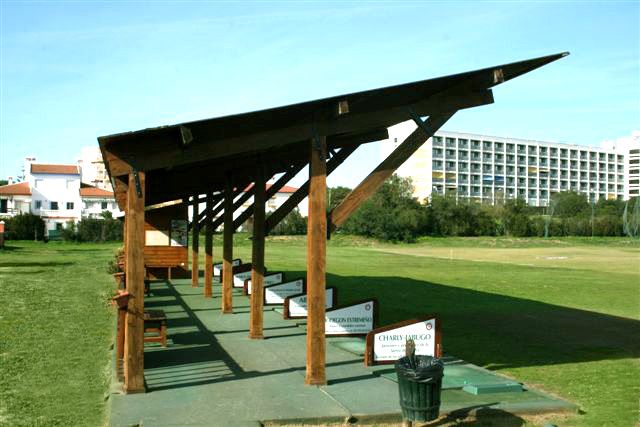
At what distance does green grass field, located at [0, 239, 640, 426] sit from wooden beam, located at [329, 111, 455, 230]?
3.50 metres

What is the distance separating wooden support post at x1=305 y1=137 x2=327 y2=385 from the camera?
9.12 meters

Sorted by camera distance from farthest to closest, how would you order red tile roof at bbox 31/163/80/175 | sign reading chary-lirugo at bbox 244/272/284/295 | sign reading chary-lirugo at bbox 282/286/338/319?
1. red tile roof at bbox 31/163/80/175
2. sign reading chary-lirugo at bbox 244/272/284/295
3. sign reading chary-lirugo at bbox 282/286/338/319

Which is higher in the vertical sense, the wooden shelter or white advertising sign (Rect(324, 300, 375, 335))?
the wooden shelter

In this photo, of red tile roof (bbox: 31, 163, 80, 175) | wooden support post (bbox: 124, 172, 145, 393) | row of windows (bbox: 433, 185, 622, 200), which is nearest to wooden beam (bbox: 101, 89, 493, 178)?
wooden support post (bbox: 124, 172, 145, 393)

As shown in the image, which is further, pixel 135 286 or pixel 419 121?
pixel 419 121

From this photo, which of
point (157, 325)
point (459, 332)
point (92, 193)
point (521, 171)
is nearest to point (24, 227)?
point (92, 193)

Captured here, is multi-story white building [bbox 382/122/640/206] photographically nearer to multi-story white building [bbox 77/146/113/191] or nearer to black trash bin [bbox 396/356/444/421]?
multi-story white building [bbox 77/146/113/191]

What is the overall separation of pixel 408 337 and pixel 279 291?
8.06m

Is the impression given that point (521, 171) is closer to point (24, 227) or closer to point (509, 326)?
point (24, 227)

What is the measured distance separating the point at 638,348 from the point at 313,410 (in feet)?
27.2

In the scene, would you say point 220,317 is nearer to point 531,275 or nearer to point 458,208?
point 531,275

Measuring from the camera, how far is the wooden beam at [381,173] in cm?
982

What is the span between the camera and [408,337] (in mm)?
10562

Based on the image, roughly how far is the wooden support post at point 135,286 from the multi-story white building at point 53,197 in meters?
86.4
